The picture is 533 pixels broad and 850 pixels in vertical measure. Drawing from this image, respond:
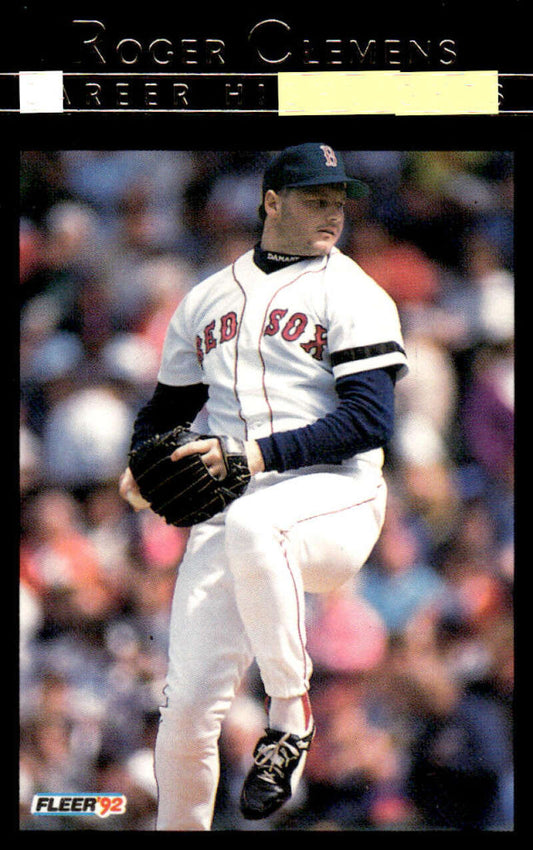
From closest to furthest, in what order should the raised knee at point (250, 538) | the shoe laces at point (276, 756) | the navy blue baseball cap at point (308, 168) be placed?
the raised knee at point (250, 538)
the shoe laces at point (276, 756)
the navy blue baseball cap at point (308, 168)

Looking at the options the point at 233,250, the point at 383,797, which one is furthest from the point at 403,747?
the point at 233,250

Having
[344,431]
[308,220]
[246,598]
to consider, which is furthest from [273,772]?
[308,220]

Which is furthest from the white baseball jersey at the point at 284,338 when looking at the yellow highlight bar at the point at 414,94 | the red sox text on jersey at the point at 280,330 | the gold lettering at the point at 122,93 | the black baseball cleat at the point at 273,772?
the black baseball cleat at the point at 273,772

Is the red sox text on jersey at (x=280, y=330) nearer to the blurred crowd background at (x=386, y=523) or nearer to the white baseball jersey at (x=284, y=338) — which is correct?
the white baseball jersey at (x=284, y=338)

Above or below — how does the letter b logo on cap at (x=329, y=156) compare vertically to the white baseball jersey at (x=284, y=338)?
above

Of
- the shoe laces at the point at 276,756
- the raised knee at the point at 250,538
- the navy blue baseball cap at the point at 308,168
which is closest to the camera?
the raised knee at the point at 250,538

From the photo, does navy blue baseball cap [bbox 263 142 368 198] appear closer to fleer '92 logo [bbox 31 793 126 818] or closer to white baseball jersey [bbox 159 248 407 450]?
white baseball jersey [bbox 159 248 407 450]

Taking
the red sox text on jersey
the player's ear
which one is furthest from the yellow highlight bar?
the red sox text on jersey
